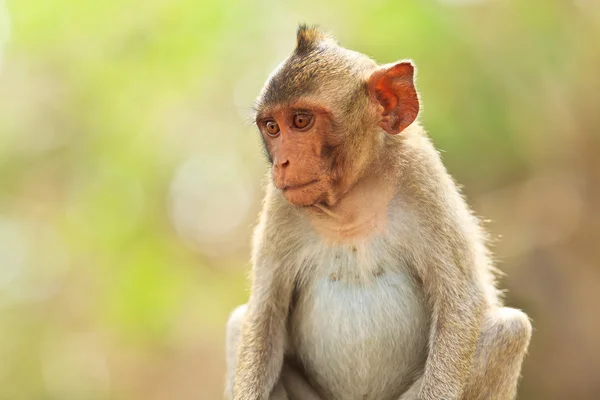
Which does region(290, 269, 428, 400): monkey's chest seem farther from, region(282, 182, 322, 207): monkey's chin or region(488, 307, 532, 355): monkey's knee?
region(282, 182, 322, 207): monkey's chin

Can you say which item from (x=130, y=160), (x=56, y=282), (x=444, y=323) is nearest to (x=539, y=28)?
(x=130, y=160)

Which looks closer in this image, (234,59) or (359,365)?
(359,365)

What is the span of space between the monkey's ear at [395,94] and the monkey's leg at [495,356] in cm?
165

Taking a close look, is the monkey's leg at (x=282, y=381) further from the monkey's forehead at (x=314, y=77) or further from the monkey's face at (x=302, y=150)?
the monkey's forehead at (x=314, y=77)

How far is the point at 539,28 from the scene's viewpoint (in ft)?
41.9

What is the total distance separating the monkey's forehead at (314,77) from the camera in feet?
19.7

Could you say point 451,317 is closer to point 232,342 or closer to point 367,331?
point 367,331

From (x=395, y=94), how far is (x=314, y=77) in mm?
622

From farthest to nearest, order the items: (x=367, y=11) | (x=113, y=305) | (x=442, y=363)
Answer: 1. (x=113, y=305)
2. (x=367, y=11)
3. (x=442, y=363)

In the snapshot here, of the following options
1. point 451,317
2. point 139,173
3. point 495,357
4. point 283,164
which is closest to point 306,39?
point 283,164

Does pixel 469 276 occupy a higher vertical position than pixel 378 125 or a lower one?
lower

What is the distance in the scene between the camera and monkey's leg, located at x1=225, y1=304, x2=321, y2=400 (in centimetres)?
688

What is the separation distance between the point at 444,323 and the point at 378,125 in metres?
1.53

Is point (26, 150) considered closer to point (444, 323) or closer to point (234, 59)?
point (234, 59)
